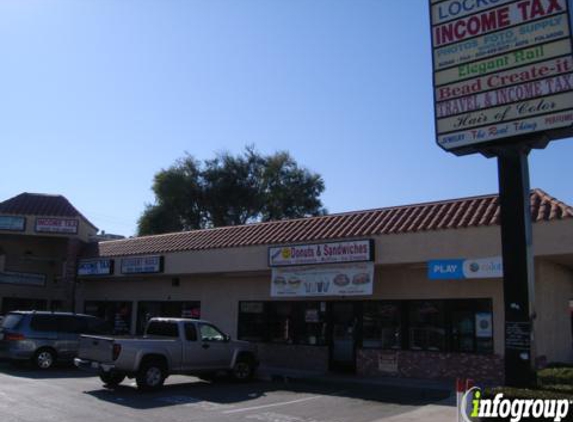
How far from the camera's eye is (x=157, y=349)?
636 inches

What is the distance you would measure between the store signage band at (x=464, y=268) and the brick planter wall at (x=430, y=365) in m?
2.31

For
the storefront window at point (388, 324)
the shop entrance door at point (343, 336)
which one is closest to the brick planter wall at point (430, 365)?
the storefront window at point (388, 324)

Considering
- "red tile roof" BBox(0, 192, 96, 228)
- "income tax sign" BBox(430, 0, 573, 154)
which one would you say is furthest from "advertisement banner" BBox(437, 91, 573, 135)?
"red tile roof" BBox(0, 192, 96, 228)

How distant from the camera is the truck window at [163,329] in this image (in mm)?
17202

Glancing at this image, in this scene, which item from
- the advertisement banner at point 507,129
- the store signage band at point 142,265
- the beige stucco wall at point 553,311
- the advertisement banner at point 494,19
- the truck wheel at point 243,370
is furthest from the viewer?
the store signage band at point 142,265

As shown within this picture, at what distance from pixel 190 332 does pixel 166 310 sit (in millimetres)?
9633

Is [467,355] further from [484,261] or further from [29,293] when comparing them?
[29,293]

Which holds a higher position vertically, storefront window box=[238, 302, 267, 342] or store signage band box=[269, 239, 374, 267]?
store signage band box=[269, 239, 374, 267]

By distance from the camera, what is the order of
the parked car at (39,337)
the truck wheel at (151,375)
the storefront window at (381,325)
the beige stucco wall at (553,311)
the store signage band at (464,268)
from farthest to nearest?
1. the parked car at (39,337)
2. the storefront window at (381,325)
3. the beige stucco wall at (553,311)
4. the store signage band at (464,268)
5. the truck wheel at (151,375)

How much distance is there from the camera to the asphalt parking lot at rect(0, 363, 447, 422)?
492 inches

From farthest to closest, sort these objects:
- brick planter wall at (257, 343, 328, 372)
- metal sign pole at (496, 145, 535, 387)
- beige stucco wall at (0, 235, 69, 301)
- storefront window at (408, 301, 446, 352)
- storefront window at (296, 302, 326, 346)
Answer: beige stucco wall at (0, 235, 69, 301) < storefront window at (296, 302, 326, 346) < brick planter wall at (257, 343, 328, 372) < storefront window at (408, 301, 446, 352) < metal sign pole at (496, 145, 535, 387)

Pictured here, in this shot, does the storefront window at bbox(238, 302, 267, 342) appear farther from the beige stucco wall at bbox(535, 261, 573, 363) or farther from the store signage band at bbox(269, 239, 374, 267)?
the beige stucco wall at bbox(535, 261, 573, 363)

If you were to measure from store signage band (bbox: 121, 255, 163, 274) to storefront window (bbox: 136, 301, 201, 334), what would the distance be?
176 cm

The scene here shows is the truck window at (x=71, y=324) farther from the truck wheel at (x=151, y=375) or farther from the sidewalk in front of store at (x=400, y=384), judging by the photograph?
the sidewalk in front of store at (x=400, y=384)
